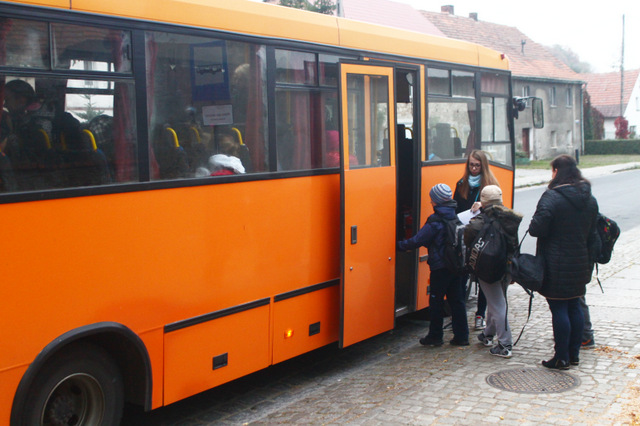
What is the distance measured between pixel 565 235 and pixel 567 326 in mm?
799

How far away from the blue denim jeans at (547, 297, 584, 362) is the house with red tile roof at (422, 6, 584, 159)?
41.1 metres

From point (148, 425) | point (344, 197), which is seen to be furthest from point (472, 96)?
point (148, 425)

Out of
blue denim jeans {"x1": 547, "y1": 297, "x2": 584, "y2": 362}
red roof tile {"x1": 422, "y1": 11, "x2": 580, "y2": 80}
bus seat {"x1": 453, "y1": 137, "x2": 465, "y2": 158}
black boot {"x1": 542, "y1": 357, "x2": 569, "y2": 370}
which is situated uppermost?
red roof tile {"x1": 422, "y1": 11, "x2": 580, "y2": 80}

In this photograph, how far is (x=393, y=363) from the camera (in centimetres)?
679

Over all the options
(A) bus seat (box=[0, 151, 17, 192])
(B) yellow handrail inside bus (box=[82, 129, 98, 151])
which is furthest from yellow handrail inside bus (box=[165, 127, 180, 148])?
(A) bus seat (box=[0, 151, 17, 192])

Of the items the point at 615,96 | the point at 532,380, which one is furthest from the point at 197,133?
the point at 615,96

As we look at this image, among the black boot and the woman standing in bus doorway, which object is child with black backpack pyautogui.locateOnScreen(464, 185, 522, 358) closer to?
the black boot

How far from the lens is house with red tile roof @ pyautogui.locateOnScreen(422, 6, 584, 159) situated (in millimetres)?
47750

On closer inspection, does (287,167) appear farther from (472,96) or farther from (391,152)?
(472,96)

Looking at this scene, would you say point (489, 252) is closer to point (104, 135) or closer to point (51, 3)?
point (104, 135)

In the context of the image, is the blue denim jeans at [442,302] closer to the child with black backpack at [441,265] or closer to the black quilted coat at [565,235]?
the child with black backpack at [441,265]

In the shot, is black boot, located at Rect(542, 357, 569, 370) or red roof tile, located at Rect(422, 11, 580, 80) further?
red roof tile, located at Rect(422, 11, 580, 80)

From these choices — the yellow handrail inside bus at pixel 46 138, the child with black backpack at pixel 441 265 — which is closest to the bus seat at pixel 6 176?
the yellow handrail inside bus at pixel 46 138

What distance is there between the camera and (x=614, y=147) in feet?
180
